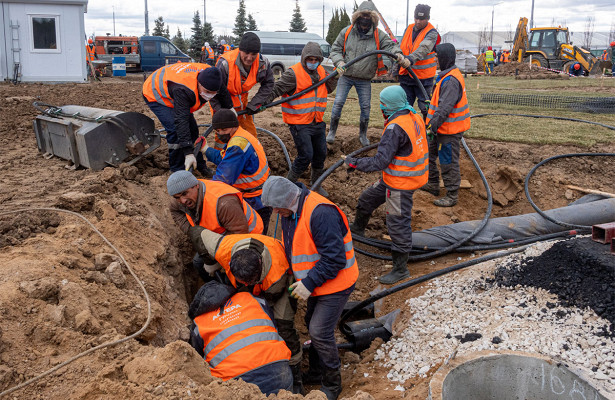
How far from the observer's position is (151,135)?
6.70 metres

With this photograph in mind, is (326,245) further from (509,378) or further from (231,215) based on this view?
(509,378)

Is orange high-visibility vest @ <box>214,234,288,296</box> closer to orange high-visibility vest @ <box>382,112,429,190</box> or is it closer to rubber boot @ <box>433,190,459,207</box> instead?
orange high-visibility vest @ <box>382,112,429,190</box>

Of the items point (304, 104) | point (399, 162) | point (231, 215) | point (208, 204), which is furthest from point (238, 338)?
point (304, 104)

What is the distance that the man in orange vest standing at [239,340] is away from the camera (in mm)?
3500

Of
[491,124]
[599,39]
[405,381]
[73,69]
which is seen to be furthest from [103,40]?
[599,39]

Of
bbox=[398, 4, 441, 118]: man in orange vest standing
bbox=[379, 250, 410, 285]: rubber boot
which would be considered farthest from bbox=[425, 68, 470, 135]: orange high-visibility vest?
bbox=[379, 250, 410, 285]: rubber boot

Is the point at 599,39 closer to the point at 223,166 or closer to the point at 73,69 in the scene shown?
the point at 73,69

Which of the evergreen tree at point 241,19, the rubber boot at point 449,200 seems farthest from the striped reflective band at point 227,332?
the evergreen tree at point 241,19

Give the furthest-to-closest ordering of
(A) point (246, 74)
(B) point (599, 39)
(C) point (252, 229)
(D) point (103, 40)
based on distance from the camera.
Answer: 1. (B) point (599, 39)
2. (D) point (103, 40)
3. (A) point (246, 74)
4. (C) point (252, 229)

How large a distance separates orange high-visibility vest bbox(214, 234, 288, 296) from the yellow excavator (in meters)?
29.5

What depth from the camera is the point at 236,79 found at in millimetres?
6297

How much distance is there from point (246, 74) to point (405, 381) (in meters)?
4.12

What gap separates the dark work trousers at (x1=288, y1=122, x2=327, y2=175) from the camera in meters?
6.75

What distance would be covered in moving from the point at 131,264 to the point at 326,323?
1.70 meters
